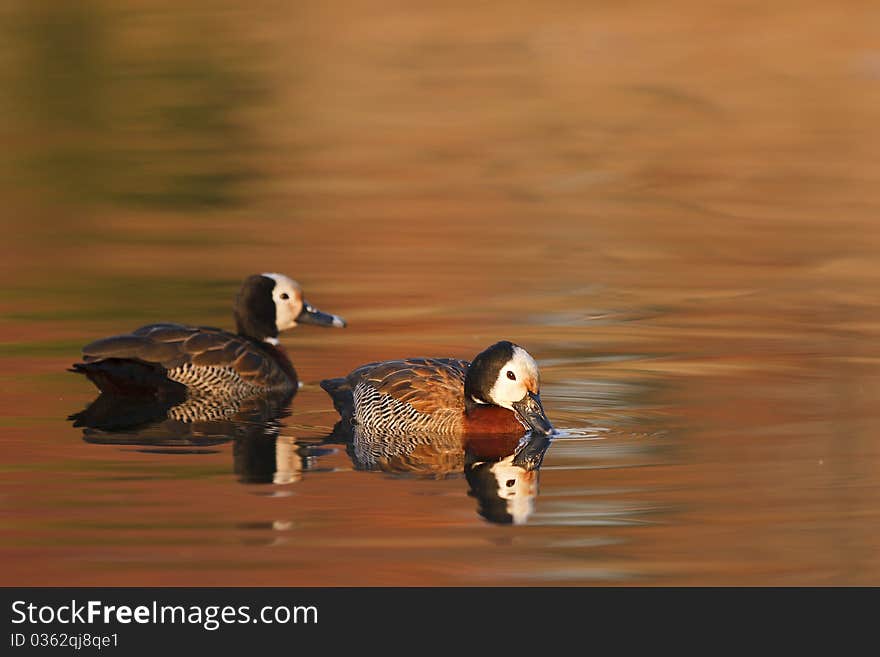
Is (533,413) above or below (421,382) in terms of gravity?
below

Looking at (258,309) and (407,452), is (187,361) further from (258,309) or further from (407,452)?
(407,452)

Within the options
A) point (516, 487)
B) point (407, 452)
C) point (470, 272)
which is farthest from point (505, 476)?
point (470, 272)

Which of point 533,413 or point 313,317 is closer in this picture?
point 533,413

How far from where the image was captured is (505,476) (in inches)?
405

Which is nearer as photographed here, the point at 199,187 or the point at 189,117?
the point at 199,187

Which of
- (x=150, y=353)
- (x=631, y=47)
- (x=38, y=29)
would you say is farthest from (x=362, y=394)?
(x=38, y=29)

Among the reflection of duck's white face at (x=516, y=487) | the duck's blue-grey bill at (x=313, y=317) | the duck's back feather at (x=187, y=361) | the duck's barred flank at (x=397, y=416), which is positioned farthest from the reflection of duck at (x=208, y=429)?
the reflection of duck's white face at (x=516, y=487)

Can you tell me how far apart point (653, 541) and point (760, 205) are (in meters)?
12.6

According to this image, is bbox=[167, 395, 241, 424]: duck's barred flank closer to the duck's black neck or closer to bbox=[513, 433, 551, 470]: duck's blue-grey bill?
the duck's black neck

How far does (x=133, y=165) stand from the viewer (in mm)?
23594

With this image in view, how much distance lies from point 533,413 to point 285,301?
10.3 feet

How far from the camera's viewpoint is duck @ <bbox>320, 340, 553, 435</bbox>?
10.9 metres

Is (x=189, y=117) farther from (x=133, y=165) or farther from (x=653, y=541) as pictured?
(x=653, y=541)

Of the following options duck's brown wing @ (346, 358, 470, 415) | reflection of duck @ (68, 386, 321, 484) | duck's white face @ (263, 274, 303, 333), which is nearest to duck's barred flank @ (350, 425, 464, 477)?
duck's brown wing @ (346, 358, 470, 415)
